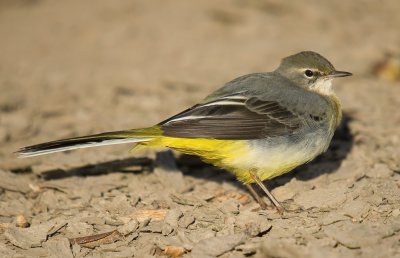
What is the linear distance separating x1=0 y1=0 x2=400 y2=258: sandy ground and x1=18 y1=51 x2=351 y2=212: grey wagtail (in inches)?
21.6

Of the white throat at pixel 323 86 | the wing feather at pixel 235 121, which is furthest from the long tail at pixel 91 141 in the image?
the white throat at pixel 323 86

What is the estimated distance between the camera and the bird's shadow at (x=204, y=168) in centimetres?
835

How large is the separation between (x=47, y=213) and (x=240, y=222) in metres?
2.57

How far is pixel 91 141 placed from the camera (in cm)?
→ 709

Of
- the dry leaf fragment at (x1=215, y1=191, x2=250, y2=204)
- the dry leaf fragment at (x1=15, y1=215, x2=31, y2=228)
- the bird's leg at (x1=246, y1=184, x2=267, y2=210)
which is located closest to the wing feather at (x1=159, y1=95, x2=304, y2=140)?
the bird's leg at (x1=246, y1=184, x2=267, y2=210)

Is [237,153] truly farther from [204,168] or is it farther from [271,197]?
[204,168]

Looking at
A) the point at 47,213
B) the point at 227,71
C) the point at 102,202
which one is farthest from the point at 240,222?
the point at 227,71

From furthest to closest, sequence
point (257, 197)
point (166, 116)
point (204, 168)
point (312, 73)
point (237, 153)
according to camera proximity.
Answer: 1. point (166, 116)
2. point (204, 168)
3. point (312, 73)
4. point (257, 197)
5. point (237, 153)

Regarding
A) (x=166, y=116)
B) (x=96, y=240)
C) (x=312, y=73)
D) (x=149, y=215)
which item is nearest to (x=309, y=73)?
(x=312, y=73)

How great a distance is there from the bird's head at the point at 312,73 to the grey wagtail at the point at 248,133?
43 centimetres

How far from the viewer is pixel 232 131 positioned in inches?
282

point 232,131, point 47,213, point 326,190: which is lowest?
point 47,213

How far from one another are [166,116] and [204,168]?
76.8 inches

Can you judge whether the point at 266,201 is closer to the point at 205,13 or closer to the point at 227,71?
the point at 227,71
